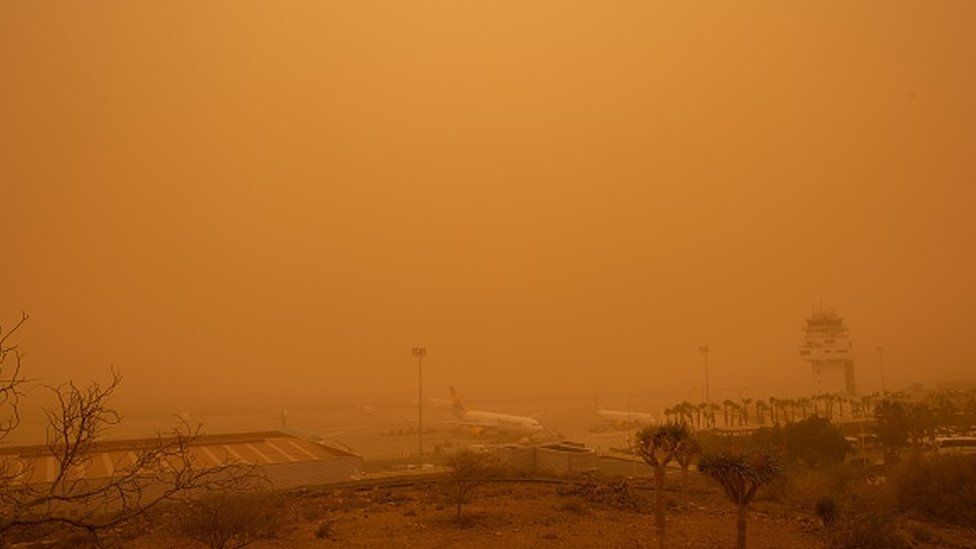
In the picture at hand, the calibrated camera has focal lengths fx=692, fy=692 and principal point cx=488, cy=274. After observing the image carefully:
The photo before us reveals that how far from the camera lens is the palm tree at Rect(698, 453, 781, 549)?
16219mm

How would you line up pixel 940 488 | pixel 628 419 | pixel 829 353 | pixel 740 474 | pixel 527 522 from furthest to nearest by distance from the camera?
pixel 829 353 → pixel 628 419 → pixel 940 488 → pixel 527 522 → pixel 740 474

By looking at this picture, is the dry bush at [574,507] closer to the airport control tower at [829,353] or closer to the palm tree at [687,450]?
the palm tree at [687,450]

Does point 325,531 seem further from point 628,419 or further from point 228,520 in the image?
point 628,419

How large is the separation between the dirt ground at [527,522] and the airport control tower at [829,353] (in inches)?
4519

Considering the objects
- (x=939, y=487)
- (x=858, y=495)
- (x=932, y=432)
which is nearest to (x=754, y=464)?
(x=939, y=487)

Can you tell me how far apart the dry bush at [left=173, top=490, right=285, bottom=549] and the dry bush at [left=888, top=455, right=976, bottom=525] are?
20.7 metres

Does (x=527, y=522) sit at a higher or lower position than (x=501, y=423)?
higher

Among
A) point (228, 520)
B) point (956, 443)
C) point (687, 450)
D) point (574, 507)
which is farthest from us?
point (956, 443)

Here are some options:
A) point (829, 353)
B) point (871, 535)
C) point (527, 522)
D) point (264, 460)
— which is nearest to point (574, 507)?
point (527, 522)

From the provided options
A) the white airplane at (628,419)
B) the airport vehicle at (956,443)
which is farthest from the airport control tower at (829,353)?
the airport vehicle at (956,443)

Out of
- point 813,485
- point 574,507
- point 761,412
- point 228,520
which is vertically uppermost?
point 228,520

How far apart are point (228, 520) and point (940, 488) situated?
72.3 feet

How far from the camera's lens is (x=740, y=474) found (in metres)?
16.3

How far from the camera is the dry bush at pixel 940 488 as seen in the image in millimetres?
21859
